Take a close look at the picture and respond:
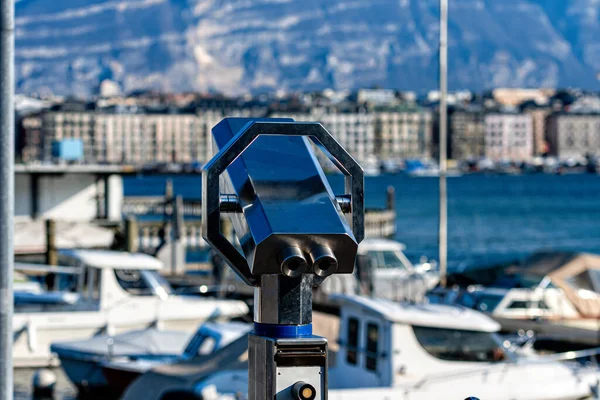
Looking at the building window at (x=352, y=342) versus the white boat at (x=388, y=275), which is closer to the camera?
the building window at (x=352, y=342)

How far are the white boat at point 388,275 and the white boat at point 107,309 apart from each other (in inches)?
120

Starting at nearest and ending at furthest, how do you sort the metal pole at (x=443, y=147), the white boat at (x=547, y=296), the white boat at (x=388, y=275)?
the white boat at (x=547, y=296) → the white boat at (x=388, y=275) → the metal pole at (x=443, y=147)

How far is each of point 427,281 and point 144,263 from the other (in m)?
7.74

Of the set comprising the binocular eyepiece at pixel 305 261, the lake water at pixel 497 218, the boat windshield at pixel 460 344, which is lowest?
the lake water at pixel 497 218

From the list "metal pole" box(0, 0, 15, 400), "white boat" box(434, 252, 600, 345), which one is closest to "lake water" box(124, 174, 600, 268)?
"white boat" box(434, 252, 600, 345)

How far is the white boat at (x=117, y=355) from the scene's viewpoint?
15188 millimetres

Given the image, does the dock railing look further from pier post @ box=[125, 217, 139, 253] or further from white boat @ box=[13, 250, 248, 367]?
pier post @ box=[125, 217, 139, 253]

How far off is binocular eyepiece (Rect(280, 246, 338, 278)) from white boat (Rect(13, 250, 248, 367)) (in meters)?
15.5

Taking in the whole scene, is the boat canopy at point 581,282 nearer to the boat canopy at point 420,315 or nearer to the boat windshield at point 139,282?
the boat windshield at point 139,282

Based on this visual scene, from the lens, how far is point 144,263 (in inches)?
733

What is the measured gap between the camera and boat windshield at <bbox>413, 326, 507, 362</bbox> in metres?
11.3

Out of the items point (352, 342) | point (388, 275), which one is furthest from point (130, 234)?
point (352, 342)

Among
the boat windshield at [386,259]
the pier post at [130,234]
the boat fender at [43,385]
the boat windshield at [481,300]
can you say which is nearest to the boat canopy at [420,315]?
the boat fender at [43,385]

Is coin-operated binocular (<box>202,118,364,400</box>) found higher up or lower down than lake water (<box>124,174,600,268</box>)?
higher up
